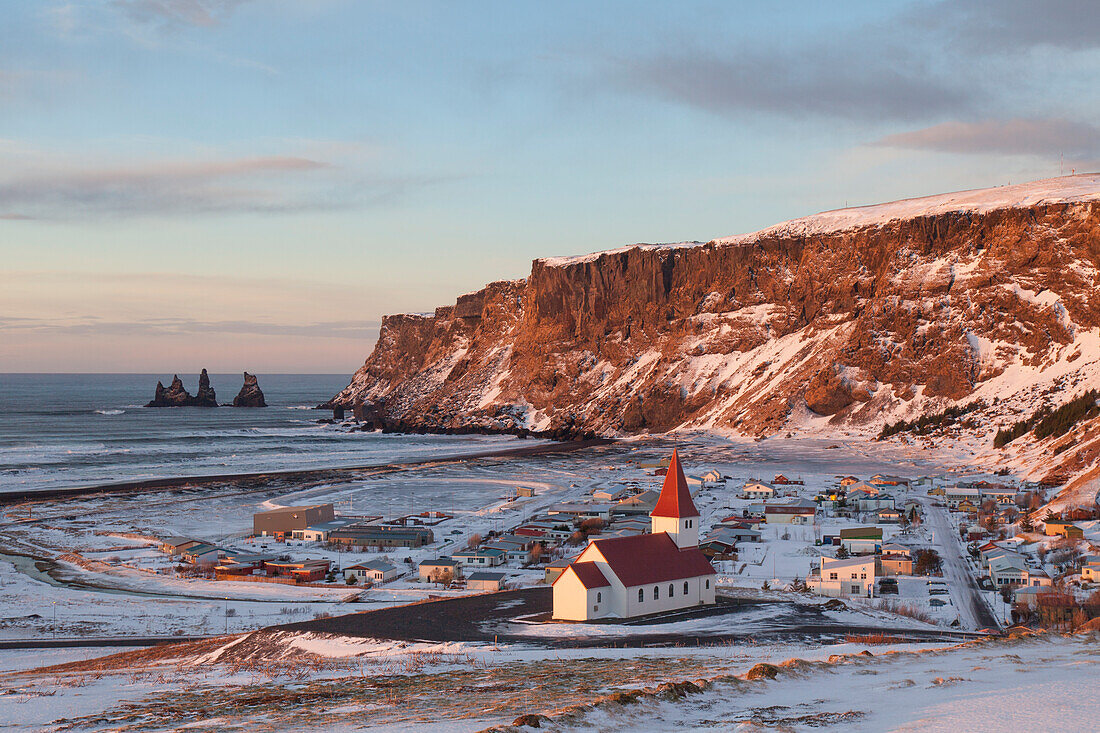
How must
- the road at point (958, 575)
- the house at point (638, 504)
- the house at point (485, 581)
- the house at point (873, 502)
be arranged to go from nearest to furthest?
the road at point (958, 575), the house at point (485, 581), the house at point (873, 502), the house at point (638, 504)

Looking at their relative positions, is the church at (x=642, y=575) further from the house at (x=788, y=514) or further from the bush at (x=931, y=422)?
the bush at (x=931, y=422)

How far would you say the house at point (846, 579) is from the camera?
4278cm

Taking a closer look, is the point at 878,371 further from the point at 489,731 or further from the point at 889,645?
the point at 489,731

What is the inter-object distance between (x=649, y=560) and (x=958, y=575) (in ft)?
66.1

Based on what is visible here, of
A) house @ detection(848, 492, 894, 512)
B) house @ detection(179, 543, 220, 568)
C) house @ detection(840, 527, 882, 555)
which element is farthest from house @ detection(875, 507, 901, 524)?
house @ detection(179, 543, 220, 568)

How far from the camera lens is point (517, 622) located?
32.2 metres

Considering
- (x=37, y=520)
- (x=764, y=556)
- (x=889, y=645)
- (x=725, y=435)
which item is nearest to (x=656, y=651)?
(x=889, y=645)

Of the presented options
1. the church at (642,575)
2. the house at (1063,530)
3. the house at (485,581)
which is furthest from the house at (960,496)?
the church at (642,575)

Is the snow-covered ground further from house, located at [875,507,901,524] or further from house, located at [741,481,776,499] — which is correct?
house, located at [875,507,901,524]

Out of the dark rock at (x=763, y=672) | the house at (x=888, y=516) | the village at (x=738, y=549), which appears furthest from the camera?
the house at (x=888, y=516)

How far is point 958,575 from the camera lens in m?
46.7

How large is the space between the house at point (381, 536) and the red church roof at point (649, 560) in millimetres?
27778

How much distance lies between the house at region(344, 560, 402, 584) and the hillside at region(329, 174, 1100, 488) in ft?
251

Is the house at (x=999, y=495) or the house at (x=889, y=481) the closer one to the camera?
the house at (x=999, y=495)
